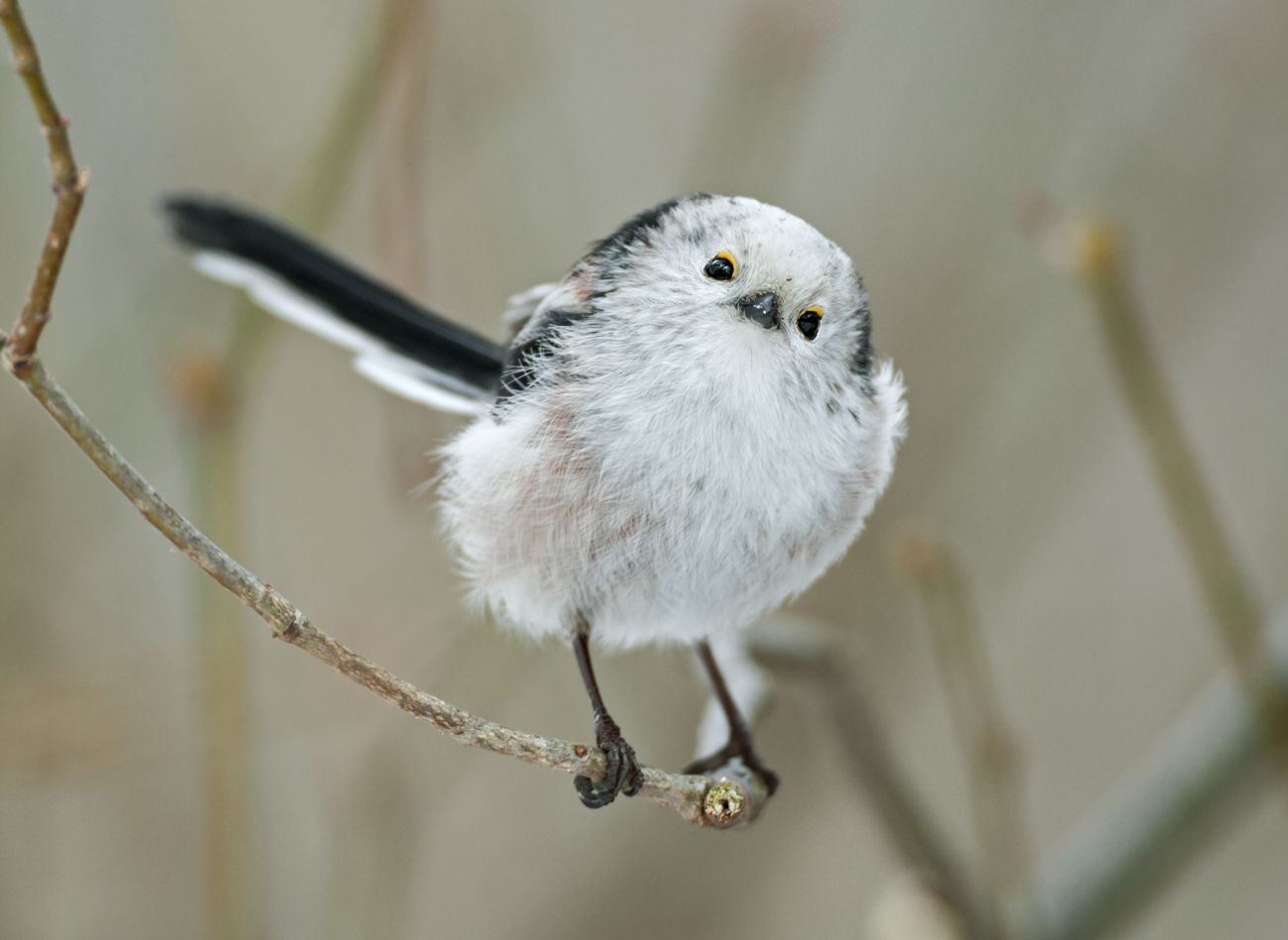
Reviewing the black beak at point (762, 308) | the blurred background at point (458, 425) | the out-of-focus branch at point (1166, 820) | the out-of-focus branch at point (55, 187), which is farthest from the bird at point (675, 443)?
the out-of-focus branch at point (55, 187)

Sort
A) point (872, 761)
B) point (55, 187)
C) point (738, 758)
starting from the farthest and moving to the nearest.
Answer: point (872, 761) → point (738, 758) → point (55, 187)

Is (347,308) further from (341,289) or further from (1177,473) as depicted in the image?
(1177,473)

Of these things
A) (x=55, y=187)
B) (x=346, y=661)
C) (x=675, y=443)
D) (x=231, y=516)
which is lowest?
(x=231, y=516)

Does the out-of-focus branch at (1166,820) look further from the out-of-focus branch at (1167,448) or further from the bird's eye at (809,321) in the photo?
the bird's eye at (809,321)

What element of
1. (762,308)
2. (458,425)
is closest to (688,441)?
(762,308)

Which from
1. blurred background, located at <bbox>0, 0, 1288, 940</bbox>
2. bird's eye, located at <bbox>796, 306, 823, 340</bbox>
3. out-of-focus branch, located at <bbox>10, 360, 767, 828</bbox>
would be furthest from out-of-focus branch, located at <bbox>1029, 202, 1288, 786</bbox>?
out-of-focus branch, located at <bbox>10, 360, 767, 828</bbox>

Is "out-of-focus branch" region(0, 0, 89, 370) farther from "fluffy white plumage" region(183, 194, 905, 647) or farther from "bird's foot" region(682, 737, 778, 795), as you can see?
"bird's foot" region(682, 737, 778, 795)

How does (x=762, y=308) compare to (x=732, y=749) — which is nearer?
(x=762, y=308)

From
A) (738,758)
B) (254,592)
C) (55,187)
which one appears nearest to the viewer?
(55,187)
